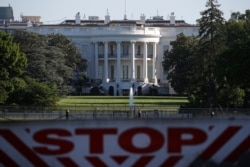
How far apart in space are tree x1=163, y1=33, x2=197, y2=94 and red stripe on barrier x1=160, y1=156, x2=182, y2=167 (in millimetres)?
75866

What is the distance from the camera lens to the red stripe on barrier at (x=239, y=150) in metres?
9.67

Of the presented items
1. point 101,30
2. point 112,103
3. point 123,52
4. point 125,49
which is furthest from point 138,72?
point 112,103

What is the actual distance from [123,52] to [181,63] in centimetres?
3183

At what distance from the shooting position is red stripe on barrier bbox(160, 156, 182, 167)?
9.55 meters

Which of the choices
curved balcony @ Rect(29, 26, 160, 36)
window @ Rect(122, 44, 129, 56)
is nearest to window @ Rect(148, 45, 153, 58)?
curved balcony @ Rect(29, 26, 160, 36)

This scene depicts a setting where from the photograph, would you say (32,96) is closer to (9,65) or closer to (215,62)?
(9,65)

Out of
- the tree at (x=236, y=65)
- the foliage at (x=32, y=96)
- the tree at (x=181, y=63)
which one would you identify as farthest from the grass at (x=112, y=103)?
the tree at (x=181, y=63)

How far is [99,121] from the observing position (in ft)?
31.4

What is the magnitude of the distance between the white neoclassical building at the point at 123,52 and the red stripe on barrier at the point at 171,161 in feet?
341

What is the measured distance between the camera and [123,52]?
121875 mm

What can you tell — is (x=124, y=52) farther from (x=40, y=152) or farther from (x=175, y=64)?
(x=40, y=152)

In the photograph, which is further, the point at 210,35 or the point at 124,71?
the point at 124,71

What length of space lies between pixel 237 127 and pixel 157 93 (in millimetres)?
100276

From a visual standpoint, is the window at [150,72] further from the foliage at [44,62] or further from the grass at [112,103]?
the grass at [112,103]
